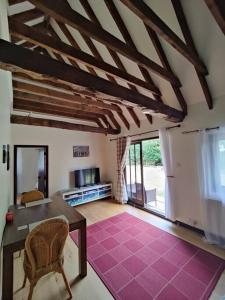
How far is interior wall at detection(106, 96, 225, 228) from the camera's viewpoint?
287 centimetres

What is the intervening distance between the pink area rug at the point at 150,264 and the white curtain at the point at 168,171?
510 mm

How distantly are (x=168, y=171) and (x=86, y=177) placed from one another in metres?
2.78

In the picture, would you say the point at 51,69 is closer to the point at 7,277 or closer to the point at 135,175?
the point at 7,277

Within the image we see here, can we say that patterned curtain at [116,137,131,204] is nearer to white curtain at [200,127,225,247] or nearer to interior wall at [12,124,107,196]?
interior wall at [12,124,107,196]

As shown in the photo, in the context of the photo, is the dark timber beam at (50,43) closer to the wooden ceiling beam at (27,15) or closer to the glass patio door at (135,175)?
the wooden ceiling beam at (27,15)

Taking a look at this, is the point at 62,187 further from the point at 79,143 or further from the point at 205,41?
the point at 205,41

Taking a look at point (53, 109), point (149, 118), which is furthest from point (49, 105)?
point (149, 118)

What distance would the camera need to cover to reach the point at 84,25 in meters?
1.73

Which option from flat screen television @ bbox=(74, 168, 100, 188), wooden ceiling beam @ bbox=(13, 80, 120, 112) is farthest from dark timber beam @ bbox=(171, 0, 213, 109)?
flat screen television @ bbox=(74, 168, 100, 188)

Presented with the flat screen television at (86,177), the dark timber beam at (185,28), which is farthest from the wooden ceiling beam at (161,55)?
the flat screen television at (86,177)

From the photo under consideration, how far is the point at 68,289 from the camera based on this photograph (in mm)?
1741

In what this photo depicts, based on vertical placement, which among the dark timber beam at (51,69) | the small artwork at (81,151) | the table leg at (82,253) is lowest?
the table leg at (82,253)

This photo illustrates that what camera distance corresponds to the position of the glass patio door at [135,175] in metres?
4.53

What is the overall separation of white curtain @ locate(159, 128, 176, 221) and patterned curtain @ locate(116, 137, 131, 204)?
4.55 ft
